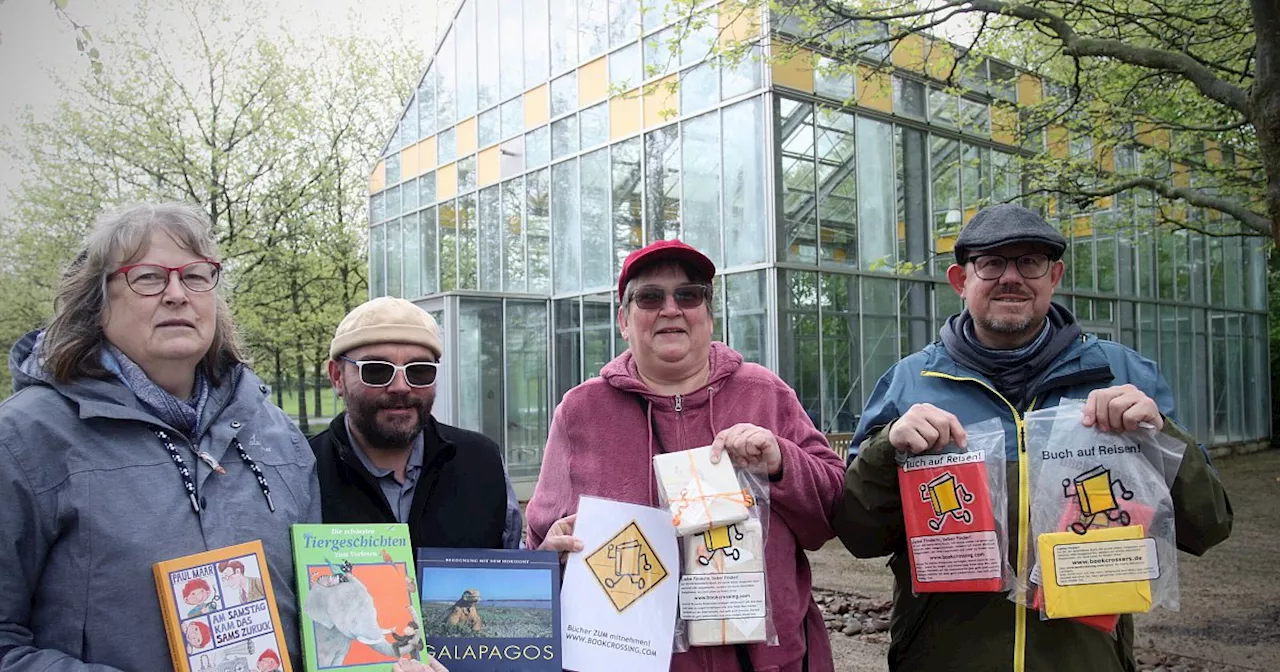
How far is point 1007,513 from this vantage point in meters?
2.44

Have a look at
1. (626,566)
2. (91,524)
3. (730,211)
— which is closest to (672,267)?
(626,566)

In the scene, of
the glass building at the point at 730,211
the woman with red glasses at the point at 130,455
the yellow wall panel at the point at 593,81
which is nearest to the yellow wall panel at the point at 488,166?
the glass building at the point at 730,211

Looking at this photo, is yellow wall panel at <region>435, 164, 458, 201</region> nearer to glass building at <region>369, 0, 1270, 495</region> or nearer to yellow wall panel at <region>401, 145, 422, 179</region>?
glass building at <region>369, 0, 1270, 495</region>

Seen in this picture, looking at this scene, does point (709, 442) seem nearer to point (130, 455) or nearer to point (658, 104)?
point (130, 455)

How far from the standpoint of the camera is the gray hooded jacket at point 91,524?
184 cm

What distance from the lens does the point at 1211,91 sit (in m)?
5.90

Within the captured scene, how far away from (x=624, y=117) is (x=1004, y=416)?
14084 millimetres

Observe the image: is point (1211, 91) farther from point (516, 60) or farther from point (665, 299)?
point (516, 60)

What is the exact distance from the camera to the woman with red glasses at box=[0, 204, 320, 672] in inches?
73.5

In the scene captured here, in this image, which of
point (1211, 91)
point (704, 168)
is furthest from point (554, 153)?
point (1211, 91)

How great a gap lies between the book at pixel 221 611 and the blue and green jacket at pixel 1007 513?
1564 millimetres

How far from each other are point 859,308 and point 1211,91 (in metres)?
8.69

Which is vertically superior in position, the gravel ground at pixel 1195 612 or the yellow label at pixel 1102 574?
the yellow label at pixel 1102 574

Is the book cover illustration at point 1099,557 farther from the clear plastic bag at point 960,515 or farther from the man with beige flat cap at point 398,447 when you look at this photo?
the man with beige flat cap at point 398,447
